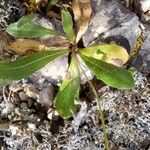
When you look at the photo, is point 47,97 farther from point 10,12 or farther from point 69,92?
point 10,12

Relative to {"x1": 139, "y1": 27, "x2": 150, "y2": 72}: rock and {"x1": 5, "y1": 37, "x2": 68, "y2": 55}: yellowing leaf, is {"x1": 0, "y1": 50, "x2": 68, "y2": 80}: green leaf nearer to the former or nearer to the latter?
{"x1": 5, "y1": 37, "x2": 68, "y2": 55}: yellowing leaf

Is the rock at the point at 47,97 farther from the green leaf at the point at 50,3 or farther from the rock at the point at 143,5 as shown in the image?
the rock at the point at 143,5

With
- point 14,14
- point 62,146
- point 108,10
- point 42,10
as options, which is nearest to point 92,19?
point 108,10

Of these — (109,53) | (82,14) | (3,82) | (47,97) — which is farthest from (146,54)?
(3,82)

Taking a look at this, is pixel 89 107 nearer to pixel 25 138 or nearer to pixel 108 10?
pixel 25 138

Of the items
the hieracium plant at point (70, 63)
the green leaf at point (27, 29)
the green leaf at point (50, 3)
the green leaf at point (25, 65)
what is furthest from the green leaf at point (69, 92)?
the green leaf at point (50, 3)

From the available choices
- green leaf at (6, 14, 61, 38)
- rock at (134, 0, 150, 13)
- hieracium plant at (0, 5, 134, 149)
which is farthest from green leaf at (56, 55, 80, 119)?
rock at (134, 0, 150, 13)
